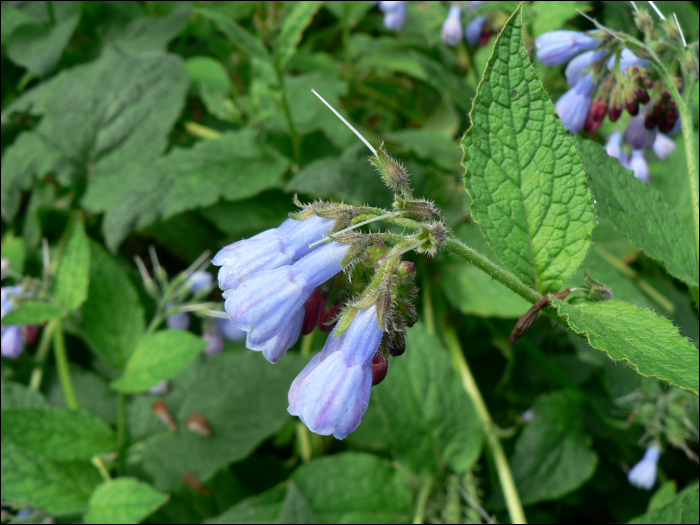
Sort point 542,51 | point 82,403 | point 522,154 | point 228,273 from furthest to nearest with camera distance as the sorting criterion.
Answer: point 82,403 < point 542,51 < point 522,154 < point 228,273

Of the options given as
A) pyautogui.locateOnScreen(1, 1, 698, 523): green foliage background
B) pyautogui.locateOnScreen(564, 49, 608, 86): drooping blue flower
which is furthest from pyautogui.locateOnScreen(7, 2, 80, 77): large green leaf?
pyautogui.locateOnScreen(564, 49, 608, 86): drooping blue flower

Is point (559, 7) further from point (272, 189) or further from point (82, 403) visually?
point (82, 403)

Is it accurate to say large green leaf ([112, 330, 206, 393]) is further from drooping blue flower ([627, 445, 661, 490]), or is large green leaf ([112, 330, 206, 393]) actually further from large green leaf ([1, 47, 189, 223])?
drooping blue flower ([627, 445, 661, 490])

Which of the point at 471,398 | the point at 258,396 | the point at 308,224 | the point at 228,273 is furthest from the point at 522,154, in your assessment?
the point at 258,396

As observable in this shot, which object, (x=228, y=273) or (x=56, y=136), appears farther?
(x=56, y=136)

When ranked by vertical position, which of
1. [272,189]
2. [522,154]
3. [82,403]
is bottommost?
[82,403]

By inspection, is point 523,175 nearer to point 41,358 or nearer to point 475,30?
point 475,30
